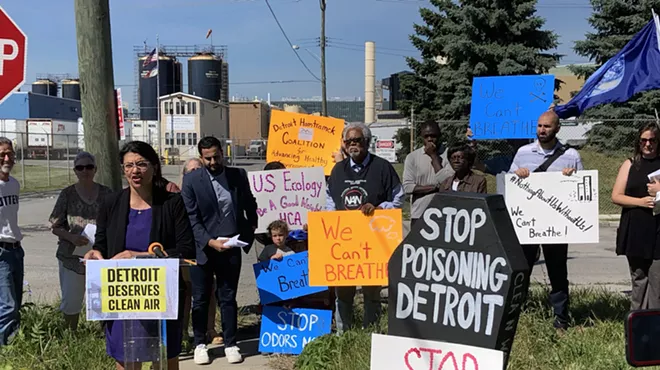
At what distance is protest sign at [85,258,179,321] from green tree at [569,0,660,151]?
63.7 feet

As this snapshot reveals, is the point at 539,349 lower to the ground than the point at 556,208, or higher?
lower

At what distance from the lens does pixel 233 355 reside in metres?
5.07

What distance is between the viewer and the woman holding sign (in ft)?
12.1

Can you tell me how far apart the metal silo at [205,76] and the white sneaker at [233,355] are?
8138 centimetres

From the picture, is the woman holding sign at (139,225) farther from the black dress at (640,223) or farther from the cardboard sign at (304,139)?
the black dress at (640,223)

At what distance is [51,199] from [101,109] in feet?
54.6

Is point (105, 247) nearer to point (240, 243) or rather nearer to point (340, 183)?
point (240, 243)

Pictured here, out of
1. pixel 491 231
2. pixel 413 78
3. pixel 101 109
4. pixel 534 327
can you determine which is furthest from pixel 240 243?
pixel 413 78

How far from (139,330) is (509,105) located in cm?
577

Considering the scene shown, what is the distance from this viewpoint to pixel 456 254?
2.49 meters

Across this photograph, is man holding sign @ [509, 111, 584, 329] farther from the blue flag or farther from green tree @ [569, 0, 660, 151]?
green tree @ [569, 0, 660, 151]

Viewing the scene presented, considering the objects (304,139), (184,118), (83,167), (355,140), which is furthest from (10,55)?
(184,118)

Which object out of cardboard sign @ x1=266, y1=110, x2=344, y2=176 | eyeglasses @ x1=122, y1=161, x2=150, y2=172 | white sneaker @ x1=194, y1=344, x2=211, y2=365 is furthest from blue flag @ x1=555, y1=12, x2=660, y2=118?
eyeglasses @ x1=122, y1=161, x2=150, y2=172

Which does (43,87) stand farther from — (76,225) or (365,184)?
(365,184)
